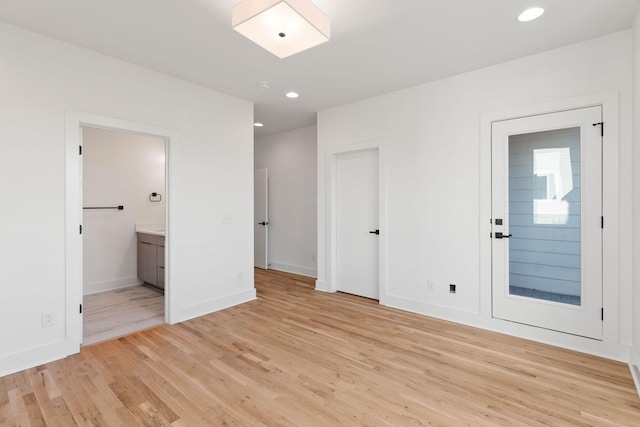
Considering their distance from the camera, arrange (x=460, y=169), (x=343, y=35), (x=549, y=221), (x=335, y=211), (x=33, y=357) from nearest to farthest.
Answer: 1. (x=33, y=357)
2. (x=343, y=35)
3. (x=549, y=221)
4. (x=460, y=169)
5. (x=335, y=211)

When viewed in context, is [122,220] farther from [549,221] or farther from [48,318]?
[549,221]

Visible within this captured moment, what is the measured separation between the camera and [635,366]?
2361 mm

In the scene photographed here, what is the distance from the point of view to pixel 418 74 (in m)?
3.45

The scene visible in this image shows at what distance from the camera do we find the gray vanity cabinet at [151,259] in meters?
4.53

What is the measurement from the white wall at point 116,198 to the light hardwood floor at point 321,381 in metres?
2.19

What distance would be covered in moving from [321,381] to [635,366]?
240 centimetres

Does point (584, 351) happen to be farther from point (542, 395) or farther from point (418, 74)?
point (418, 74)

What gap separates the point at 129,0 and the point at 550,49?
3.61 meters

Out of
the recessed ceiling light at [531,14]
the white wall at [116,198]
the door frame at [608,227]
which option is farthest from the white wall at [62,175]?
the door frame at [608,227]

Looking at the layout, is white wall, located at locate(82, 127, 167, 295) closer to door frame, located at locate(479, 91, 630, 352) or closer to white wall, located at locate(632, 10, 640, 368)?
door frame, located at locate(479, 91, 630, 352)

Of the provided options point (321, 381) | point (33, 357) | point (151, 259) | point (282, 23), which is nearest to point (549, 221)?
point (321, 381)

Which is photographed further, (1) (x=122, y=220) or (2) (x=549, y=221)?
(1) (x=122, y=220)

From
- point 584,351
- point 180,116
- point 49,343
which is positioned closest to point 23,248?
point 49,343

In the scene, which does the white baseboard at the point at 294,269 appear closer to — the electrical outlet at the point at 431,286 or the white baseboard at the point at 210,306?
the white baseboard at the point at 210,306
